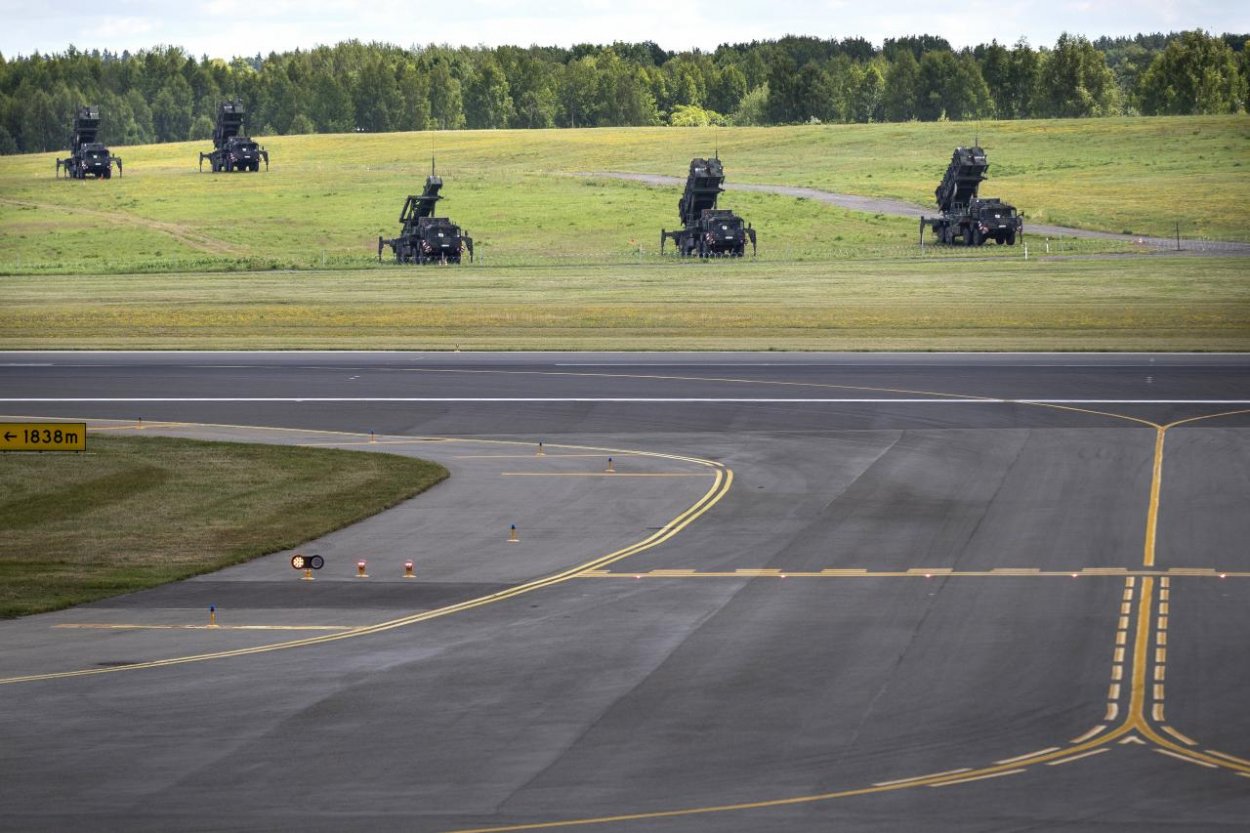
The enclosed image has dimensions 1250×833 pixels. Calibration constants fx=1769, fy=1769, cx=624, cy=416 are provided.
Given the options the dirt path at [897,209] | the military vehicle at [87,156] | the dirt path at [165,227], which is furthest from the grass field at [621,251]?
the dirt path at [897,209]

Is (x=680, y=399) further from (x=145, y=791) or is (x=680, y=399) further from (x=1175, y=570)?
(x=145, y=791)

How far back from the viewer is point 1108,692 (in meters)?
20.1

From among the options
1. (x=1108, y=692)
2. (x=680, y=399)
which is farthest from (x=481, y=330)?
(x=1108, y=692)

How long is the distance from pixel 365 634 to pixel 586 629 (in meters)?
2.99

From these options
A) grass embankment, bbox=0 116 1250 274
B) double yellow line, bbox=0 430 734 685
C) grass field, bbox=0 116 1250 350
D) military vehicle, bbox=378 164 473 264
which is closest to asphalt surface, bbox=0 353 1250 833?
double yellow line, bbox=0 430 734 685

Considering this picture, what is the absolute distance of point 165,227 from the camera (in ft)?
417

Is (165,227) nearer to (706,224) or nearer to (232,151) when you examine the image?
(232,151)

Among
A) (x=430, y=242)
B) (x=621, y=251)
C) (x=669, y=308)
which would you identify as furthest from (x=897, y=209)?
(x=669, y=308)

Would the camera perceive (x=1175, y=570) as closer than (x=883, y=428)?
Yes

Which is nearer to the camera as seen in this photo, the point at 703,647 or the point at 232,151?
the point at 703,647

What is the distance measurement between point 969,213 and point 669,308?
3808 cm

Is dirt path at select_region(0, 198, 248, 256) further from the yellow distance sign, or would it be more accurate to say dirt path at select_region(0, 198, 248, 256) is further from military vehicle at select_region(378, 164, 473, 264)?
the yellow distance sign

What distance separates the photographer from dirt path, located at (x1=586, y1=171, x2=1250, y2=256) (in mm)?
107625

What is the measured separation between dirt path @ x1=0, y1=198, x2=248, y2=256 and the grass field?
402mm
